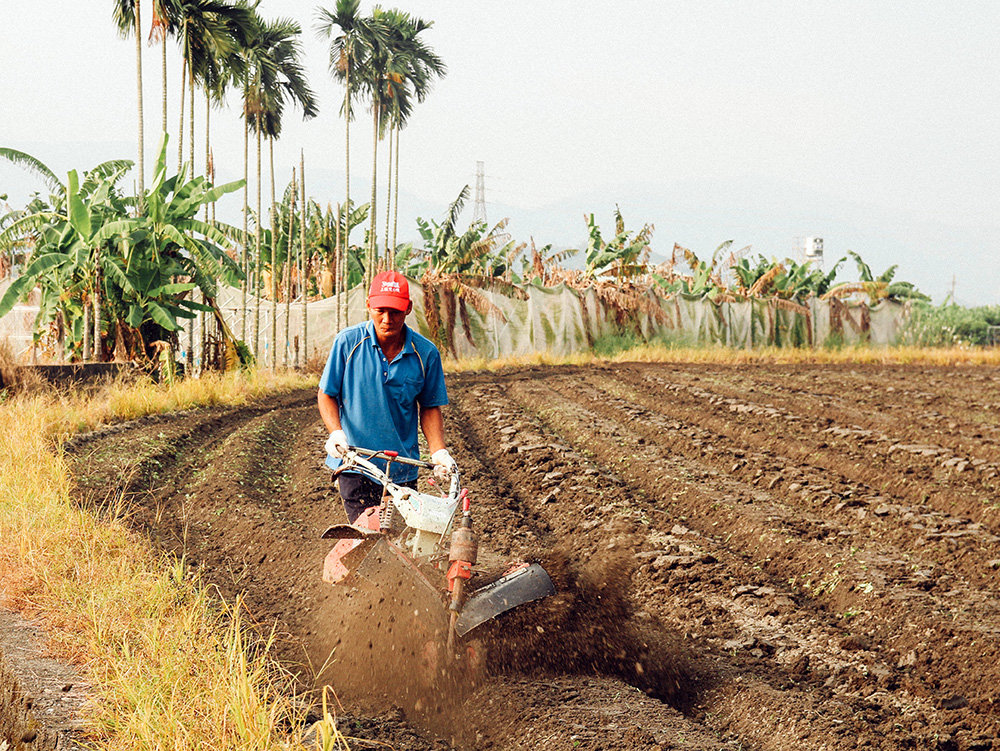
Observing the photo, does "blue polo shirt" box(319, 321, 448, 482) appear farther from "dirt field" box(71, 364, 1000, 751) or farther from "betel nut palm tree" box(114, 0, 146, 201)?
"betel nut palm tree" box(114, 0, 146, 201)

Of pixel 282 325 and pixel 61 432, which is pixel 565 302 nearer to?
pixel 282 325

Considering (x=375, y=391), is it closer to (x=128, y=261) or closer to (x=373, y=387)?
(x=373, y=387)

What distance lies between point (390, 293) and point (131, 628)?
1940mm

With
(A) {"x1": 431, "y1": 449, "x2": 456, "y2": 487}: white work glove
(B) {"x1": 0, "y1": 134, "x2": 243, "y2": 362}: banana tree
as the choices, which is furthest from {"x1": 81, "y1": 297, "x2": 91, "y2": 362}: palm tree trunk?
(A) {"x1": 431, "y1": 449, "x2": 456, "y2": 487}: white work glove

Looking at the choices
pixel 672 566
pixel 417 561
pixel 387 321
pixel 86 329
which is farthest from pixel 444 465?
pixel 86 329

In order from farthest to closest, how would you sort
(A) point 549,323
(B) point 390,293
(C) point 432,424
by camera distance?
(A) point 549,323
(C) point 432,424
(B) point 390,293

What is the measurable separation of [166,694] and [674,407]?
1166cm

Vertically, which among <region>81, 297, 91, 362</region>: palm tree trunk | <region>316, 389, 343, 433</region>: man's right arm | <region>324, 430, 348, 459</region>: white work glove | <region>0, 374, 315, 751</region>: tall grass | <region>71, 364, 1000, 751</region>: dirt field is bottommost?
<region>71, 364, 1000, 751</region>: dirt field

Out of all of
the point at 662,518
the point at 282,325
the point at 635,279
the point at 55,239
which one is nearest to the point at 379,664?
the point at 662,518

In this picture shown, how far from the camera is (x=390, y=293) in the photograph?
4.38 m

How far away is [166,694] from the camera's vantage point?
3496 millimetres

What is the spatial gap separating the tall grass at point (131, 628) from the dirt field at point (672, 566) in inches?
13.9

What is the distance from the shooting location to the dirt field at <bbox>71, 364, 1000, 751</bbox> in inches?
160

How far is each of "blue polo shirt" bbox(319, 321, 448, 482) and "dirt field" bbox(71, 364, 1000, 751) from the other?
2.80ft
